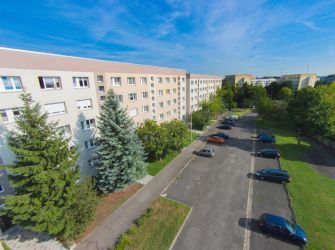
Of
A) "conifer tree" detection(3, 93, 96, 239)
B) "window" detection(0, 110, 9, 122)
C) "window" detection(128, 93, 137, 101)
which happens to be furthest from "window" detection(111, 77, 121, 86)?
"conifer tree" detection(3, 93, 96, 239)

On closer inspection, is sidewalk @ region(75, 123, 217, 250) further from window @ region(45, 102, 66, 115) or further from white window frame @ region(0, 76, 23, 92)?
white window frame @ region(0, 76, 23, 92)

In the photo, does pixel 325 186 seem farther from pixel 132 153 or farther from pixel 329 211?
pixel 132 153

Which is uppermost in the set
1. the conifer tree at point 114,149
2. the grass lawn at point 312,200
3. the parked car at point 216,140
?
the conifer tree at point 114,149

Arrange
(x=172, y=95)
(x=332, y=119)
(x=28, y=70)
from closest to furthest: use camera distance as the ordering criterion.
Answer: (x=28, y=70) → (x=332, y=119) → (x=172, y=95)

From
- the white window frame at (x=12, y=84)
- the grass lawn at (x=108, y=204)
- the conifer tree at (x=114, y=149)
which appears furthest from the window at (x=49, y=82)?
the grass lawn at (x=108, y=204)

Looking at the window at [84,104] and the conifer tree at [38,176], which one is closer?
the conifer tree at [38,176]

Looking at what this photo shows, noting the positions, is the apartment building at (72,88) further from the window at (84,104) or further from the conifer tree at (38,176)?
the conifer tree at (38,176)

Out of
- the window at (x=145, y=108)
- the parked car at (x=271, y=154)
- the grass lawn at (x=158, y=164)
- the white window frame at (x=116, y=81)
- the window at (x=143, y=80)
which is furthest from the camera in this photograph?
the window at (x=145, y=108)

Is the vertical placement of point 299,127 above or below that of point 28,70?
below

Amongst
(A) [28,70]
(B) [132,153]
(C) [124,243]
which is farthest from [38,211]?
(A) [28,70]
